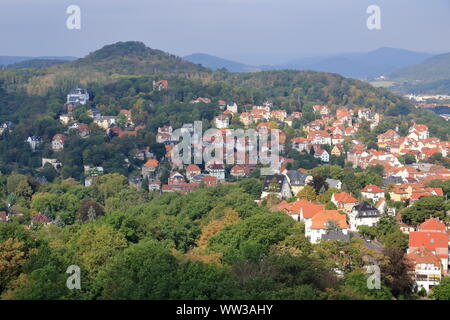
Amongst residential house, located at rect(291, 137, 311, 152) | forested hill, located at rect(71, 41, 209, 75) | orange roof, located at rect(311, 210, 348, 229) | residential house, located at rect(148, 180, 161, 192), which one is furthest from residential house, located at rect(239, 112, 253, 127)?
orange roof, located at rect(311, 210, 348, 229)

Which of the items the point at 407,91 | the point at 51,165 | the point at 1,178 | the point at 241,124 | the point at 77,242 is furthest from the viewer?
the point at 407,91

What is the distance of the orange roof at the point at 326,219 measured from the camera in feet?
66.8

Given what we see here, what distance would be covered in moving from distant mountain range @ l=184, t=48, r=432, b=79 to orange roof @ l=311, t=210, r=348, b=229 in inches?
5210

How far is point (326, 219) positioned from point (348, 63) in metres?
157

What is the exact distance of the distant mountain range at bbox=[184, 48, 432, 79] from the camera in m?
161

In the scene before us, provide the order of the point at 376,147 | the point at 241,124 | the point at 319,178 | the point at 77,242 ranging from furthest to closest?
the point at 241,124 → the point at 376,147 → the point at 319,178 → the point at 77,242

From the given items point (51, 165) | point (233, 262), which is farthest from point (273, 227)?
point (51, 165)

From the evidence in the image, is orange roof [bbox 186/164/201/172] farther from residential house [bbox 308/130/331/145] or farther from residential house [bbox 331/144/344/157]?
residential house [bbox 308/130/331/145]

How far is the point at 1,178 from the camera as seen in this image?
34719 millimetres

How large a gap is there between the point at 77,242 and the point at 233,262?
15.8ft

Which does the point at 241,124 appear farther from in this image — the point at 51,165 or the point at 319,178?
the point at 319,178

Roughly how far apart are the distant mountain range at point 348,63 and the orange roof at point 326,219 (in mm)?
132342

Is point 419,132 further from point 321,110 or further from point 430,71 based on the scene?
point 430,71

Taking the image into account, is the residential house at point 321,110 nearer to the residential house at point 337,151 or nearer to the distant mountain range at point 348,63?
the residential house at point 337,151
